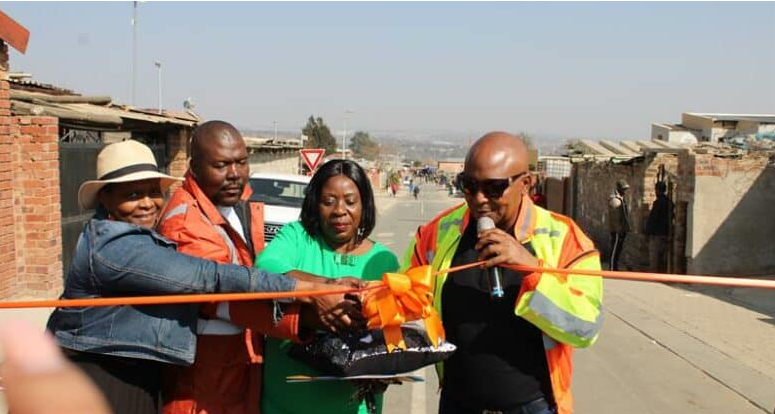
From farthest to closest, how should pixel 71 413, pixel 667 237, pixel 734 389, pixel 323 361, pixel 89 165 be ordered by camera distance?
pixel 667 237 < pixel 89 165 < pixel 734 389 < pixel 323 361 < pixel 71 413

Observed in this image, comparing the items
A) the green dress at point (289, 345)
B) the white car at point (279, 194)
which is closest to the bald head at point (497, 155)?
the green dress at point (289, 345)

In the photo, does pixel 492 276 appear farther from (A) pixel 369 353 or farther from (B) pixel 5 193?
(B) pixel 5 193

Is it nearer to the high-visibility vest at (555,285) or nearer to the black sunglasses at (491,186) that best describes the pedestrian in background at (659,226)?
the high-visibility vest at (555,285)

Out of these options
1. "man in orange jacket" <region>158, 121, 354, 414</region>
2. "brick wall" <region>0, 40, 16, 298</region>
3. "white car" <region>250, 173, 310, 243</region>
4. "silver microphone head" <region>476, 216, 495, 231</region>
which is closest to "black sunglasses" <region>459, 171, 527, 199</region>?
"silver microphone head" <region>476, 216, 495, 231</region>

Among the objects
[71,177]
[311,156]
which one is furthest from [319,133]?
[71,177]

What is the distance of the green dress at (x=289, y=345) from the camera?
114 inches

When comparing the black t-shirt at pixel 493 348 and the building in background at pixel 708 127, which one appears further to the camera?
the building in background at pixel 708 127

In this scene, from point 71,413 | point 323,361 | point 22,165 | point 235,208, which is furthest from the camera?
point 22,165

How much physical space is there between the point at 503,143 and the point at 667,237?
11.1 metres

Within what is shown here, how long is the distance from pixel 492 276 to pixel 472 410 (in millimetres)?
611

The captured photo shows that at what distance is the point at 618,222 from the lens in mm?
13336

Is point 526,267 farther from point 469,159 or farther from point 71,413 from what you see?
point 71,413

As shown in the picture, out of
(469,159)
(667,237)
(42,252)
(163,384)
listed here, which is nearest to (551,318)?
(469,159)

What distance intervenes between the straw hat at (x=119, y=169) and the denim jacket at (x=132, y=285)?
161 millimetres
